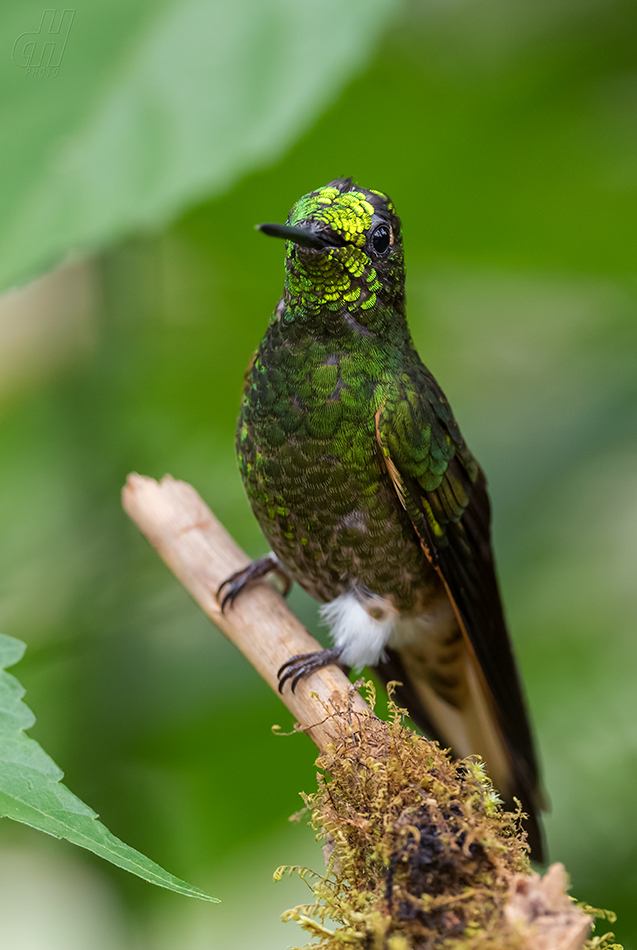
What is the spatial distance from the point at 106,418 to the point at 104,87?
119 cm

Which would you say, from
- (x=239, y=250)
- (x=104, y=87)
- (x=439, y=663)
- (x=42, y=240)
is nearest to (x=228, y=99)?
(x=104, y=87)

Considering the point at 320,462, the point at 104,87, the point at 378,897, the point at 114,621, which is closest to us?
the point at 378,897

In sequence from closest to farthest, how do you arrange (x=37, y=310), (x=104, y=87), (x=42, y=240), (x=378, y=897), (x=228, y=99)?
(x=378, y=897)
(x=42, y=240)
(x=104, y=87)
(x=228, y=99)
(x=37, y=310)

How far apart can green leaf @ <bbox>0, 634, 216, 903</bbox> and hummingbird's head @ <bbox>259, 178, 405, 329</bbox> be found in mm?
994

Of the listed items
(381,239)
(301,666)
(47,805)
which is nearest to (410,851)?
(47,805)

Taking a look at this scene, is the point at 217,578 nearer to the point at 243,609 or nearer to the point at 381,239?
the point at 243,609

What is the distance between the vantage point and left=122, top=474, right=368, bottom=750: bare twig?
184 cm

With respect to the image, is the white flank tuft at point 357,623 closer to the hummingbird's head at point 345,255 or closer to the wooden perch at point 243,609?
the wooden perch at point 243,609

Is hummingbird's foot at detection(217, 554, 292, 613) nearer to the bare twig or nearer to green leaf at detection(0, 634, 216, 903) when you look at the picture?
the bare twig

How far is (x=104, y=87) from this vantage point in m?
1.46

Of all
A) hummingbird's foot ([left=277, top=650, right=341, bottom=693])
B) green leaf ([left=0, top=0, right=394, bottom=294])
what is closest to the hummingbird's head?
green leaf ([left=0, top=0, right=394, bottom=294])

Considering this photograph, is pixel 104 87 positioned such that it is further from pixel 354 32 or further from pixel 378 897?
pixel 378 897

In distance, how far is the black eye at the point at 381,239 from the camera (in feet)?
5.98

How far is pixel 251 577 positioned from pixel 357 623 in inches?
12.1
